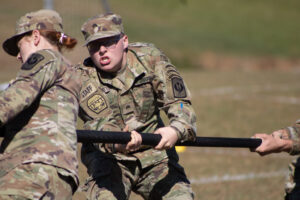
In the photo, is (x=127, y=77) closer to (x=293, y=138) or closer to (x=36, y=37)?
(x=36, y=37)

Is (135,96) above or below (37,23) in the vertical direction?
below

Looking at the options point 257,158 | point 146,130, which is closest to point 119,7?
point 257,158

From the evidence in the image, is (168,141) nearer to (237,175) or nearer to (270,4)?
(237,175)

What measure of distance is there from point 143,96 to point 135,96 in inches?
2.5

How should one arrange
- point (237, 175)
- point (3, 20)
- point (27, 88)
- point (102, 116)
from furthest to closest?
point (3, 20), point (237, 175), point (102, 116), point (27, 88)

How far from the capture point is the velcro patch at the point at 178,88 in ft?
15.6

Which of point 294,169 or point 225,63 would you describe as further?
point 225,63

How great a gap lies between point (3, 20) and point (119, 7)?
540 inches

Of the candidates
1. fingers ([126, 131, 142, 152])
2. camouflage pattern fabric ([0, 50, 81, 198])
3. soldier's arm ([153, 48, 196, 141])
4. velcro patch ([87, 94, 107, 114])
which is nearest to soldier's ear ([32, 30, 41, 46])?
camouflage pattern fabric ([0, 50, 81, 198])

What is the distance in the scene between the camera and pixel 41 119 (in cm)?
364

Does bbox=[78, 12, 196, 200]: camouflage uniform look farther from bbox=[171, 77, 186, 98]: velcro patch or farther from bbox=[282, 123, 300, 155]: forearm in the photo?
bbox=[282, 123, 300, 155]: forearm

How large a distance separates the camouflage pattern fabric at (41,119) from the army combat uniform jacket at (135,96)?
102 centimetres

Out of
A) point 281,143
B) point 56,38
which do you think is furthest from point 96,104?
point 281,143

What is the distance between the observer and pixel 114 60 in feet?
15.8
